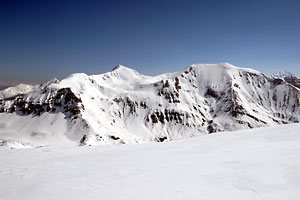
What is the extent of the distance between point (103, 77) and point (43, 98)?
226 feet

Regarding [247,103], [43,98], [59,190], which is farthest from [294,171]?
[247,103]

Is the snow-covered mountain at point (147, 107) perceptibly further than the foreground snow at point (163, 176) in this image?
Yes

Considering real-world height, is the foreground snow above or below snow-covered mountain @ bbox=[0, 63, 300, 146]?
above

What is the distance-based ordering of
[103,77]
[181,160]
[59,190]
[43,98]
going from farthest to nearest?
[103,77], [43,98], [181,160], [59,190]

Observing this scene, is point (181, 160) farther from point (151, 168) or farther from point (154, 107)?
point (154, 107)

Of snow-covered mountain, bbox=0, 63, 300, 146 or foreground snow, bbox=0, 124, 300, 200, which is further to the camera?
snow-covered mountain, bbox=0, 63, 300, 146

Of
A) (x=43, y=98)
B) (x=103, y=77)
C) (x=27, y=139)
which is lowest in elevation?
(x=27, y=139)

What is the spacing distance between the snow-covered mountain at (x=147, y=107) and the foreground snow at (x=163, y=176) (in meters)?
76.2

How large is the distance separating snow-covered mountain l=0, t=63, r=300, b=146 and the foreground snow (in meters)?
76.2

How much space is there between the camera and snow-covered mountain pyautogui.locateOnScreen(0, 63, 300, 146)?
94812 mm

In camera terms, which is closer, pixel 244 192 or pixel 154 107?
pixel 244 192

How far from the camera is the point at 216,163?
8.53 metres

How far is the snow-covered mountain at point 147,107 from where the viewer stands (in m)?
94.8

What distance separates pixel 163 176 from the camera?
24.2 ft
